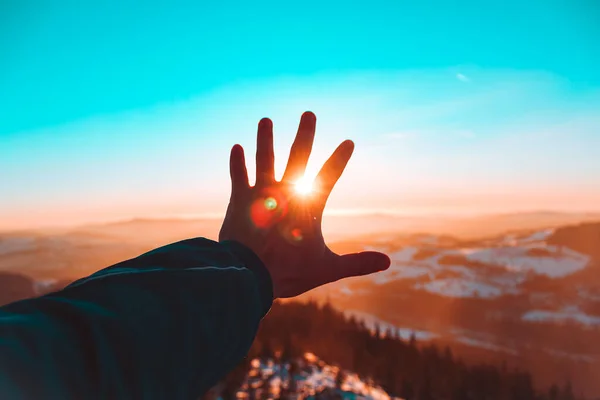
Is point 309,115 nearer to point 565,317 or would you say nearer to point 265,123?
point 265,123

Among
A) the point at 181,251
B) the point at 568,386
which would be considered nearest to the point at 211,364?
the point at 181,251

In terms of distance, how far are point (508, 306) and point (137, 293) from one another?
8012 centimetres

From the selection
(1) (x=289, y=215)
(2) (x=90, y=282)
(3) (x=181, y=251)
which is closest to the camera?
(2) (x=90, y=282)

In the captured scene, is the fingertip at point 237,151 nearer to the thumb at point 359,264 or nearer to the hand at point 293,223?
the hand at point 293,223

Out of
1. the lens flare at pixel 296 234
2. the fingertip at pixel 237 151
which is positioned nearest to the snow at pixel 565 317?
the lens flare at pixel 296 234

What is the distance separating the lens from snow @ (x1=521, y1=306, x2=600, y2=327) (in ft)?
200

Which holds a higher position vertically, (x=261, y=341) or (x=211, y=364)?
(x=211, y=364)

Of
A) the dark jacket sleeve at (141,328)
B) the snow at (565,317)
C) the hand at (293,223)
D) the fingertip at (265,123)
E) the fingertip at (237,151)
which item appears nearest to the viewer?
the dark jacket sleeve at (141,328)

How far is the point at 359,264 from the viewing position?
6.61ft

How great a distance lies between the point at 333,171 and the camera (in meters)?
1.98

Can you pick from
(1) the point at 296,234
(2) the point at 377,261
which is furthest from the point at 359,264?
(1) the point at 296,234

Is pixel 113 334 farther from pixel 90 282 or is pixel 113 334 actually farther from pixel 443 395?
pixel 443 395

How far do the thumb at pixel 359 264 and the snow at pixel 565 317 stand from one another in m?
70.6

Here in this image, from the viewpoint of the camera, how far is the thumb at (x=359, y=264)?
200 centimetres
